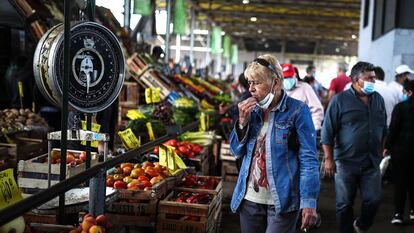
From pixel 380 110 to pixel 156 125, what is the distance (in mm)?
2541

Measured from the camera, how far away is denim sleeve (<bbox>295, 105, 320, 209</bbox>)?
291 centimetres

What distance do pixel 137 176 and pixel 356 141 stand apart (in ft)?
6.96

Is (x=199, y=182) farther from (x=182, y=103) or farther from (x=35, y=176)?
(x=182, y=103)

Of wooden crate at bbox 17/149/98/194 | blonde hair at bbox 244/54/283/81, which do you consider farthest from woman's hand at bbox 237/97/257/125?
wooden crate at bbox 17/149/98/194

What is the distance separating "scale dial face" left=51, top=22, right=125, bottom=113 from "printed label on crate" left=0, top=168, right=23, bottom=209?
1.71 ft

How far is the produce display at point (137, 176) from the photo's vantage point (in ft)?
13.9

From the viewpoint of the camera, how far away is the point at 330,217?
6535mm

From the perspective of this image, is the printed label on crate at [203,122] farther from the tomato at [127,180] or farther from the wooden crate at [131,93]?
the tomato at [127,180]

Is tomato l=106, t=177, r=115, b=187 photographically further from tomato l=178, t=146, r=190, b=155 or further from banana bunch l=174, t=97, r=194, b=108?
banana bunch l=174, t=97, r=194, b=108

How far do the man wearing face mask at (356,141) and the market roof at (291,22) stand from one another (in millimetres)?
18113

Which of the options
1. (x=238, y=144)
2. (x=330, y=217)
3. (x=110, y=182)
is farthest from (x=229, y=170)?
(x=238, y=144)

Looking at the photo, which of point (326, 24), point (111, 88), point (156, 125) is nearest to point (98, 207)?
point (111, 88)

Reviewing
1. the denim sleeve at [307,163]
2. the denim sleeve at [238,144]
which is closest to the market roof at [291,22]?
the denim sleeve at [238,144]

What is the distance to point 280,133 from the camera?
118 inches
